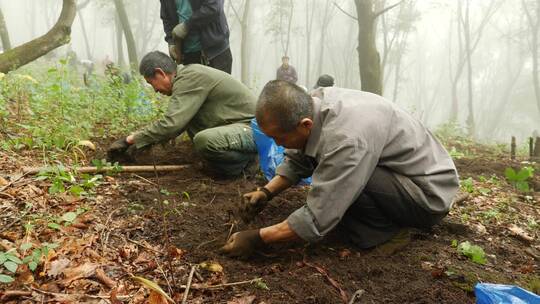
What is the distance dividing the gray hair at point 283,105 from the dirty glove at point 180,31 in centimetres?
250

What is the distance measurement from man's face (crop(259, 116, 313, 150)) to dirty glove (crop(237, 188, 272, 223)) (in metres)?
0.58

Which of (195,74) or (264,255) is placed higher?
(195,74)

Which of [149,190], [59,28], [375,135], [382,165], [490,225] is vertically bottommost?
[490,225]

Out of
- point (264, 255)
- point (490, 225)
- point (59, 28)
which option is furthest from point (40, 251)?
point (59, 28)

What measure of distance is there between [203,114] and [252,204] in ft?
5.05

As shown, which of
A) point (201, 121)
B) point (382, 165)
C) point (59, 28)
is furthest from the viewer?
point (59, 28)

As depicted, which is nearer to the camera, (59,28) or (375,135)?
(375,135)

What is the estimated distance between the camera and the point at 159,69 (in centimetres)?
348

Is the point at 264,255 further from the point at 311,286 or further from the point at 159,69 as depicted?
the point at 159,69

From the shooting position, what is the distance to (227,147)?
3.52m

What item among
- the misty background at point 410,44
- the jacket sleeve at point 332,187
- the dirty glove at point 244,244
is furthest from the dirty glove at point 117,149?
the misty background at point 410,44

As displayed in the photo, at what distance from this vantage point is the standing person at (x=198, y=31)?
4.15 m

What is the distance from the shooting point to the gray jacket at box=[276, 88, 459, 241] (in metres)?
1.95

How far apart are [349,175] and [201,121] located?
7.55ft
